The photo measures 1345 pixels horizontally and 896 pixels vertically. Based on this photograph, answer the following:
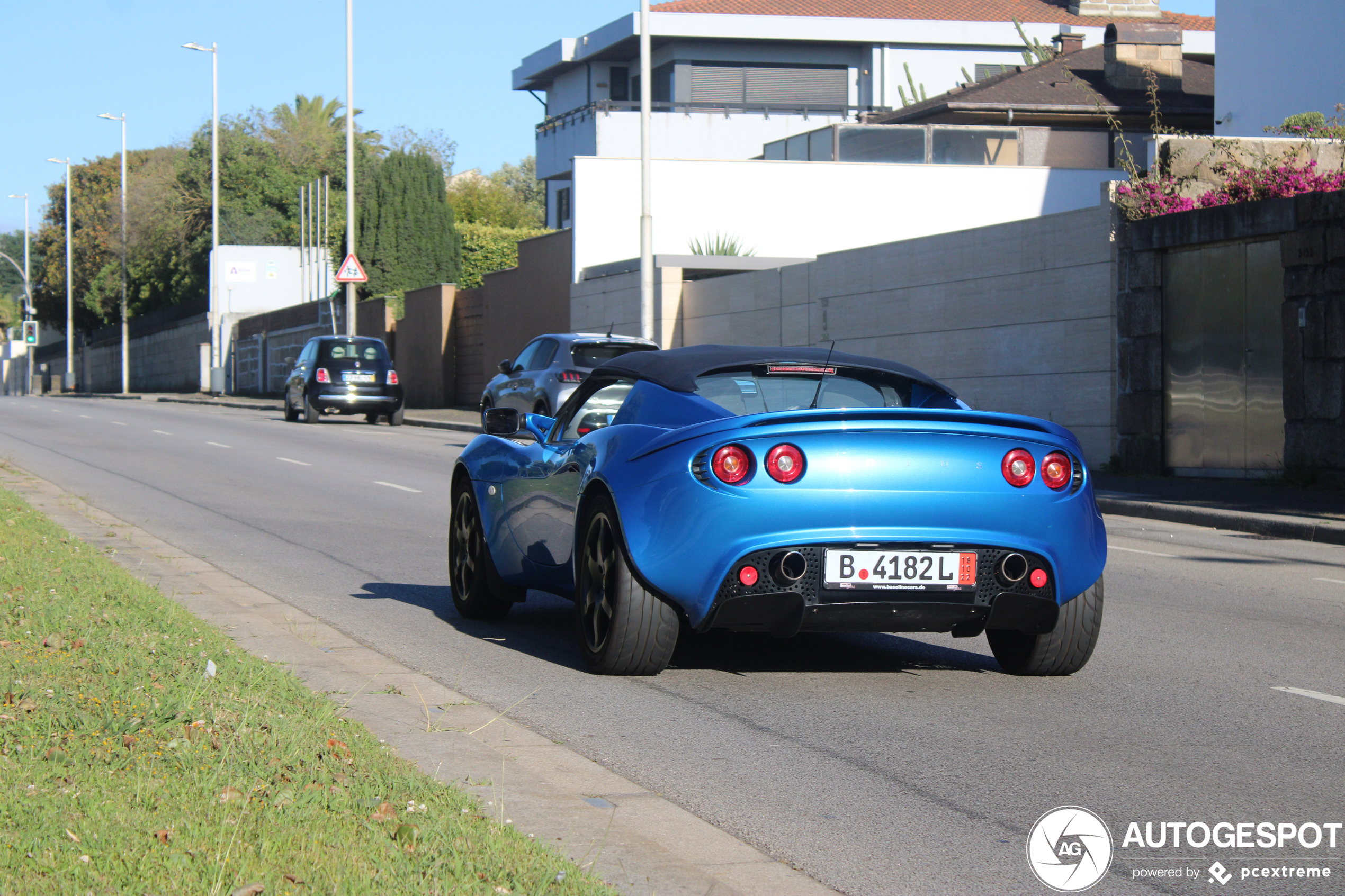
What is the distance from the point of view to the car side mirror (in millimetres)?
7492

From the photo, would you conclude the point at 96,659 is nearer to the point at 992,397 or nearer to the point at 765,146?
the point at 992,397

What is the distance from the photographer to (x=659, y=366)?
6.80 metres

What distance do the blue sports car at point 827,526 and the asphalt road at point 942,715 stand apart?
1.14ft

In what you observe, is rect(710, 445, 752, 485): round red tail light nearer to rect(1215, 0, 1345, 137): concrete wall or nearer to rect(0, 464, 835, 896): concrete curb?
rect(0, 464, 835, 896): concrete curb

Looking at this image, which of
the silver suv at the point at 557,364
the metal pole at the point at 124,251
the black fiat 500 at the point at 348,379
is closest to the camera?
the silver suv at the point at 557,364

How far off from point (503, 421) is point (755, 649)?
1615mm

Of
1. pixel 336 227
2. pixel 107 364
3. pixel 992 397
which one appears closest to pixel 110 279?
pixel 107 364

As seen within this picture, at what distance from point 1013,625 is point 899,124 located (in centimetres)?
3256

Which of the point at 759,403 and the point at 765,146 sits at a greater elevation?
the point at 765,146

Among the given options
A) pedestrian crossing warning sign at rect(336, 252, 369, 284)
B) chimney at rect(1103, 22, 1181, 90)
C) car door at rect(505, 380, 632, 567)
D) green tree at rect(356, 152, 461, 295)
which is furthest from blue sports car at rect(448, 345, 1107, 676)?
green tree at rect(356, 152, 461, 295)

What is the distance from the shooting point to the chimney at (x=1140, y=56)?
144 feet

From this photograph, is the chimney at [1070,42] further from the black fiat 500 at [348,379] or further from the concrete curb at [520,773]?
the concrete curb at [520,773]

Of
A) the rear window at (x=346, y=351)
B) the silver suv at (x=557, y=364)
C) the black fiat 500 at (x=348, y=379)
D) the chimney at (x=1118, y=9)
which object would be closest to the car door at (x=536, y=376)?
the silver suv at (x=557, y=364)

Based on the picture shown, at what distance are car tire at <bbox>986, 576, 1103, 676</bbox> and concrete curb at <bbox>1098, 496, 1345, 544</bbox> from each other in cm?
720
